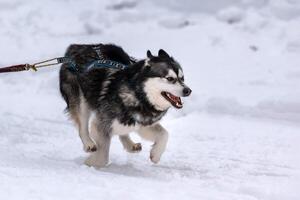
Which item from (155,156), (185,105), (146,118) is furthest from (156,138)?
(185,105)

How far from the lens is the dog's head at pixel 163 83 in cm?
489

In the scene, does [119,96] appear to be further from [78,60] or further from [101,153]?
[78,60]

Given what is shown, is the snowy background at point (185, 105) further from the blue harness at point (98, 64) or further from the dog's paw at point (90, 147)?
the blue harness at point (98, 64)

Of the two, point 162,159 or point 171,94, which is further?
point 162,159

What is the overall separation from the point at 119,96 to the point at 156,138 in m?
0.50

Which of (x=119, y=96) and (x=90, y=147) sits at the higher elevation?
(x=119, y=96)

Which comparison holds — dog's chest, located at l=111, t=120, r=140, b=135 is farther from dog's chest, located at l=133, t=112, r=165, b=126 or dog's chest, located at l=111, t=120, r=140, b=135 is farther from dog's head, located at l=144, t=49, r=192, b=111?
dog's head, located at l=144, t=49, r=192, b=111

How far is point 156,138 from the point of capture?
5.33 m

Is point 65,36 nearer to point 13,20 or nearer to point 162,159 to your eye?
point 13,20

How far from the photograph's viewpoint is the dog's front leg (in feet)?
17.4

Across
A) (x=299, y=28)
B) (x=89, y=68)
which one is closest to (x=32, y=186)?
(x=89, y=68)

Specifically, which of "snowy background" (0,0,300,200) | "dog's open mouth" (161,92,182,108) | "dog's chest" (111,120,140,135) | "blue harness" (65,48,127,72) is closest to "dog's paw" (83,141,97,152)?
"snowy background" (0,0,300,200)

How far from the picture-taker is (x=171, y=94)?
4.92m

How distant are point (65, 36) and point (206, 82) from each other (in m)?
3.14
